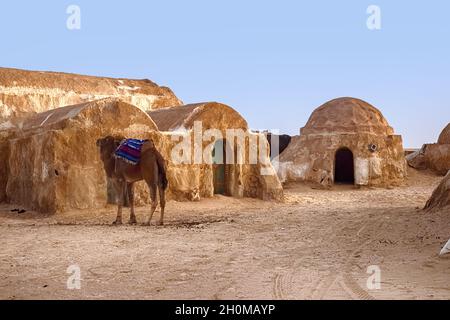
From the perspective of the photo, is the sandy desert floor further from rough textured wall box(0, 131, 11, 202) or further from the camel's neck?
rough textured wall box(0, 131, 11, 202)

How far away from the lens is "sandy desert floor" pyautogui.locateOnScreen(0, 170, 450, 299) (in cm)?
471

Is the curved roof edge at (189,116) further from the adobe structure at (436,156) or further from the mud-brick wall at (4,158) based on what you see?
the adobe structure at (436,156)

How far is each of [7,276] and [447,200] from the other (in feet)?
27.6

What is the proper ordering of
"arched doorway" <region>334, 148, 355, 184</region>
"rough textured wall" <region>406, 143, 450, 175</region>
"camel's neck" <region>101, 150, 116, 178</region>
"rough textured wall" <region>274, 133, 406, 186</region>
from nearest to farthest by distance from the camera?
"camel's neck" <region>101, 150, 116, 178</region>
"rough textured wall" <region>274, 133, 406, 186</region>
"rough textured wall" <region>406, 143, 450, 175</region>
"arched doorway" <region>334, 148, 355, 184</region>

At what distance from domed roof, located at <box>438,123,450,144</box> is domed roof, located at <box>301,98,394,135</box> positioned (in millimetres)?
3942

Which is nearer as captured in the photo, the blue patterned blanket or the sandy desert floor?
the sandy desert floor

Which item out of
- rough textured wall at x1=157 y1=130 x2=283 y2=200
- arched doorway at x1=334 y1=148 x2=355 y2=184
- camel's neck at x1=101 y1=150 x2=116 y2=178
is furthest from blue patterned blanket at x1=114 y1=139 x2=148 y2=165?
arched doorway at x1=334 y1=148 x2=355 y2=184

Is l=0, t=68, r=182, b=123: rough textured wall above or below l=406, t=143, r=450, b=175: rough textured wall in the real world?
above

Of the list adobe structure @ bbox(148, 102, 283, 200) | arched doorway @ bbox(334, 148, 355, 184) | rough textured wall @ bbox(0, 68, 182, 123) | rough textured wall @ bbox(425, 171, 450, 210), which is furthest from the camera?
arched doorway @ bbox(334, 148, 355, 184)

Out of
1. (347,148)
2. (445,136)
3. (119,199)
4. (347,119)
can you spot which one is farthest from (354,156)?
(119,199)

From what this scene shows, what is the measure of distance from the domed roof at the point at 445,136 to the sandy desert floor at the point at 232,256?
18.7 meters
